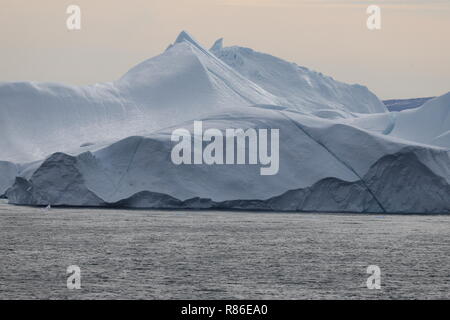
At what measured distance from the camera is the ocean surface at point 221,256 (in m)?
14.1

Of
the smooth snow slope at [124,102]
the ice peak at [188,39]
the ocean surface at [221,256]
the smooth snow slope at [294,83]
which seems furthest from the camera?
the smooth snow slope at [294,83]

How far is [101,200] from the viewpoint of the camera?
3108cm

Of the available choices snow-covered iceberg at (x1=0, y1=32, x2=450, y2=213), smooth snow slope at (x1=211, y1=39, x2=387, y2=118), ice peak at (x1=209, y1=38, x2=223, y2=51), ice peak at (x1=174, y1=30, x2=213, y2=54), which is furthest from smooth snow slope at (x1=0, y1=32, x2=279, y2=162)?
ice peak at (x1=209, y1=38, x2=223, y2=51)

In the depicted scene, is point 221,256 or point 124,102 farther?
point 124,102

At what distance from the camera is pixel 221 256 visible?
61.2ft

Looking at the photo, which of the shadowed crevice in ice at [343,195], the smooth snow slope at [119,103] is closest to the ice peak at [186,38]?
the smooth snow slope at [119,103]

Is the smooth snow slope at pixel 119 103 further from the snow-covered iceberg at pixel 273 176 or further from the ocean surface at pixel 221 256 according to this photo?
the ocean surface at pixel 221 256

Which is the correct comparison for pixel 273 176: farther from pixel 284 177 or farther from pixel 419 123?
pixel 419 123

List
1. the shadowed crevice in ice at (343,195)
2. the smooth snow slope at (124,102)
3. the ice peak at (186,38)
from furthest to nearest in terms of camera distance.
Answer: the ice peak at (186,38) → the smooth snow slope at (124,102) → the shadowed crevice in ice at (343,195)

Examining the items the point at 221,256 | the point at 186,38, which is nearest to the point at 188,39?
the point at 186,38

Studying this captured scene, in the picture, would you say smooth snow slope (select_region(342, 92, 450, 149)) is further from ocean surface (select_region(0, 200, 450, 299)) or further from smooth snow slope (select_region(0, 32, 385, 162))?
ocean surface (select_region(0, 200, 450, 299))
